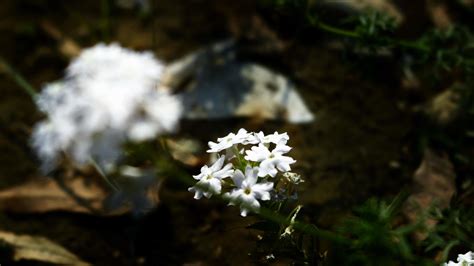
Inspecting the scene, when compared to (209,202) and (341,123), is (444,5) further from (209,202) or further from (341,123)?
(209,202)

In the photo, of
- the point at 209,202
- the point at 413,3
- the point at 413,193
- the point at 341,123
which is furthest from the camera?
the point at 413,3

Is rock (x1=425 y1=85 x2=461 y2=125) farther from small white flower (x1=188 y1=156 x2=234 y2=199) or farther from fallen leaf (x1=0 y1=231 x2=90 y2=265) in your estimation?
fallen leaf (x1=0 y1=231 x2=90 y2=265)

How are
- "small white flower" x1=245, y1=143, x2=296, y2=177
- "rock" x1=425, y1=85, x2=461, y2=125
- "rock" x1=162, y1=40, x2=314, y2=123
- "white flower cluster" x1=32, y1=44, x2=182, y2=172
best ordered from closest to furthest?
1. "white flower cluster" x1=32, y1=44, x2=182, y2=172
2. "small white flower" x1=245, y1=143, x2=296, y2=177
3. "rock" x1=425, y1=85, x2=461, y2=125
4. "rock" x1=162, y1=40, x2=314, y2=123

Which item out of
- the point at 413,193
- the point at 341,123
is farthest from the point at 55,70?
the point at 413,193

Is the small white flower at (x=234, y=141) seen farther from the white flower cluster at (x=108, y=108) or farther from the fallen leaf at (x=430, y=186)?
the fallen leaf at (x=430, y=186)

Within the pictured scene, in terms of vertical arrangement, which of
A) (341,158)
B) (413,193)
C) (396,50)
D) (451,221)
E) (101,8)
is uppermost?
(101,8)

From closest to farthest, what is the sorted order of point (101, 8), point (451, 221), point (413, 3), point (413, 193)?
point (451, 221)
point (413, 193)
point (413, 3)
point (101, 8)

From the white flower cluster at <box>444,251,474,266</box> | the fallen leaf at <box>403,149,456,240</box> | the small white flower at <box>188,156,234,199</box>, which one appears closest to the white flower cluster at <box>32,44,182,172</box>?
the small white flower at <box>188,156,234,199</box>

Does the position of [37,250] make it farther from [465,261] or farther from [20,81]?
[465,261]
